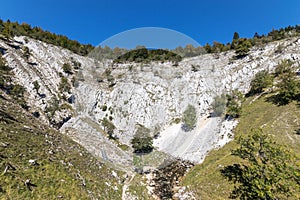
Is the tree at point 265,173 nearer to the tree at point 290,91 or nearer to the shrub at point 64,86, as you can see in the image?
the tree at point 290,91

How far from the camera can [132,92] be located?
49.4 ft

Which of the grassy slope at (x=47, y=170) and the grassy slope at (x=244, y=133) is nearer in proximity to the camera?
the grassy slope at (x=47, y=170)

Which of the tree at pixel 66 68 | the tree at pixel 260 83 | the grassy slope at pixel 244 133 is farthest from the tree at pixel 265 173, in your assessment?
the tree at pixel 66 68

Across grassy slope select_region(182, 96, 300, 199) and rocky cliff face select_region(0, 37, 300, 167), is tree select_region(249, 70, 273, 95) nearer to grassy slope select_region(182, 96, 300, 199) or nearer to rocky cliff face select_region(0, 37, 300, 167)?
rocky cliff face select_region(0, 37, 300, 167)

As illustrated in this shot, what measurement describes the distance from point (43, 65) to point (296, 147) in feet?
133

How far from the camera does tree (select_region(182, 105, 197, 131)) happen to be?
8648 millimetres

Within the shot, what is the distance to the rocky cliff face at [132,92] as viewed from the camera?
907cm

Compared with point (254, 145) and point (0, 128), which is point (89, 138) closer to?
point (0, 128)

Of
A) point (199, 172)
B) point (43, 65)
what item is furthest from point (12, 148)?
point (43, 65)

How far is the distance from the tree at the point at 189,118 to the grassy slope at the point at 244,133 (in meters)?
6.27

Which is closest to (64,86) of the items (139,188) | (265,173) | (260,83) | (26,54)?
(26,54)

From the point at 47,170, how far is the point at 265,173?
11246 mm

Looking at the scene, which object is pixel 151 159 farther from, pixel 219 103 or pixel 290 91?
pixel 290 91

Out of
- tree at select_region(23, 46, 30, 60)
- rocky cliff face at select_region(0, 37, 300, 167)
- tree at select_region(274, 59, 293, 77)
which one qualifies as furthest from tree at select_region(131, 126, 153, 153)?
tree at select_region(23, 46, 30, 60)
